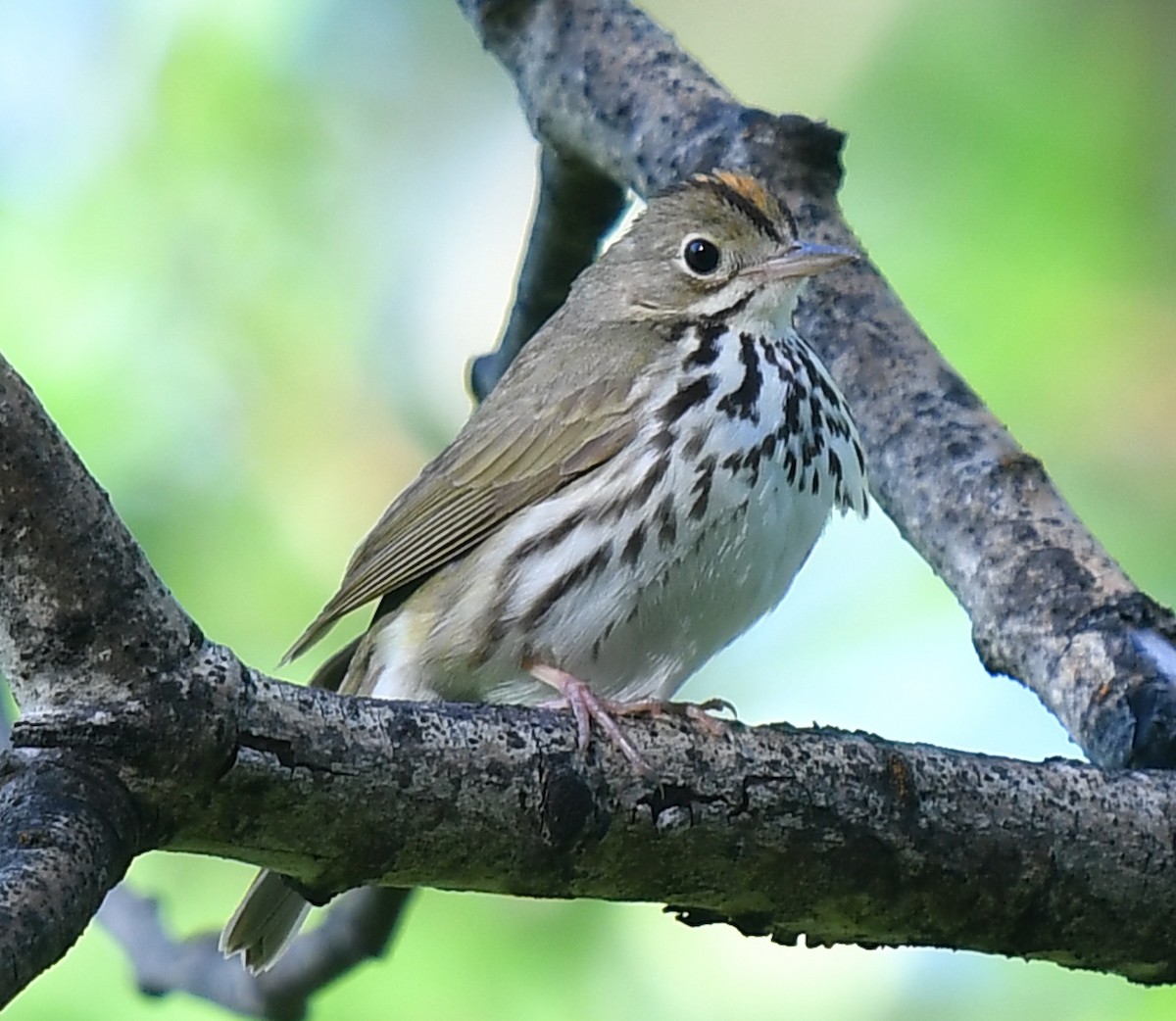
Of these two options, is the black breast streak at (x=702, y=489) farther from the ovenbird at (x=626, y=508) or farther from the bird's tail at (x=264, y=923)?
the bird's tail at (x=264, y=923)

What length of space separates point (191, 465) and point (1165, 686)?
103 inches

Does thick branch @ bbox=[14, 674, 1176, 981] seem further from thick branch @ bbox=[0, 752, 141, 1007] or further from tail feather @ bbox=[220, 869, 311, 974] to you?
tail feather @ bbox=[220, 869, 311, 974]

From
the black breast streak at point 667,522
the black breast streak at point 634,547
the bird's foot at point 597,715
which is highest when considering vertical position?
the black breast streak at point 667,522

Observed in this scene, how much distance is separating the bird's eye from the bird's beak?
7.2 inches

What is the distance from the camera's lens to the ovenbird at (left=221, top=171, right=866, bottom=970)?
3164 mm

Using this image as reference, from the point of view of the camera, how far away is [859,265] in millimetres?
3541

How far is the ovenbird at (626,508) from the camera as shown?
10.4ft

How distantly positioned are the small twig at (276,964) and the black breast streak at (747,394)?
108cm

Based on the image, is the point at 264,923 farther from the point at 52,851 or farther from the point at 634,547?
the point at 52,851

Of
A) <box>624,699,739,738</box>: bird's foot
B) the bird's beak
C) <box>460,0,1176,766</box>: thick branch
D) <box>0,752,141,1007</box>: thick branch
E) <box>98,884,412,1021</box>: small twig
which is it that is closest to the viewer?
<box>0,752,141,1007</box>: thick branch

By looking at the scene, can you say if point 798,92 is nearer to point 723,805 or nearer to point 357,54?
point 357,54

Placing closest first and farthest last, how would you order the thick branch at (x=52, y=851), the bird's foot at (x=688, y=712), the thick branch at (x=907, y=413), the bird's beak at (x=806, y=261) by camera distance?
1. the thick branch at (x=52, y=851)
2. the bird's foot at (x=688, y=712)
3. the thick branch at (x=907, y=413)
4. the bird's beak at (x=806, y=261)

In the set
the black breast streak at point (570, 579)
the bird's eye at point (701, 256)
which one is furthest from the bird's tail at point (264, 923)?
the bird's eye at point (701, 256)

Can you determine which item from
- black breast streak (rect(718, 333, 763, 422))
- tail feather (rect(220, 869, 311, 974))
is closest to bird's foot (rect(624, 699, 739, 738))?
black breast streak (rect(718, 333, 763, 422))
